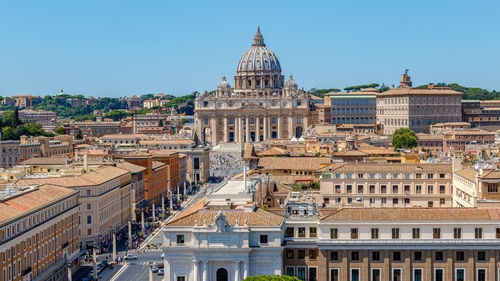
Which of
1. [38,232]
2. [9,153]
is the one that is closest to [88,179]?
[38,232]

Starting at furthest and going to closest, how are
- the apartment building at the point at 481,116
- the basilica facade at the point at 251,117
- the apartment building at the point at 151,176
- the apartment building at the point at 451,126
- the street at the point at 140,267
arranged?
the basilica facade at the point at 251,117, the apartment building at the point at 481,116, the apartment building at the point at 451,126, the apartment building at the point at 151,176, the street at the point at 140,267

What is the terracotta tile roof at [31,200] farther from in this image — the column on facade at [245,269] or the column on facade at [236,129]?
the column on facade at [236,129]

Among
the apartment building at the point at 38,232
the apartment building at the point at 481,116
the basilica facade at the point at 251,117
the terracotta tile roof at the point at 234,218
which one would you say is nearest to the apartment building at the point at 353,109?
the basilica facade at the point at 251,117

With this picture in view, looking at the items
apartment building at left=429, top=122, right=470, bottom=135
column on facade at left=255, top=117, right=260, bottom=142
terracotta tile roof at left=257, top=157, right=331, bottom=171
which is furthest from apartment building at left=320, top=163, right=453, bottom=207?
column on facade at left=255, top=117, right=260, bottom=142

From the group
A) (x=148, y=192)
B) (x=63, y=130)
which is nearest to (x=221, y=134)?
(x=63, y=130)

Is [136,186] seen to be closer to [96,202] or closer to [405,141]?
[96,202]
